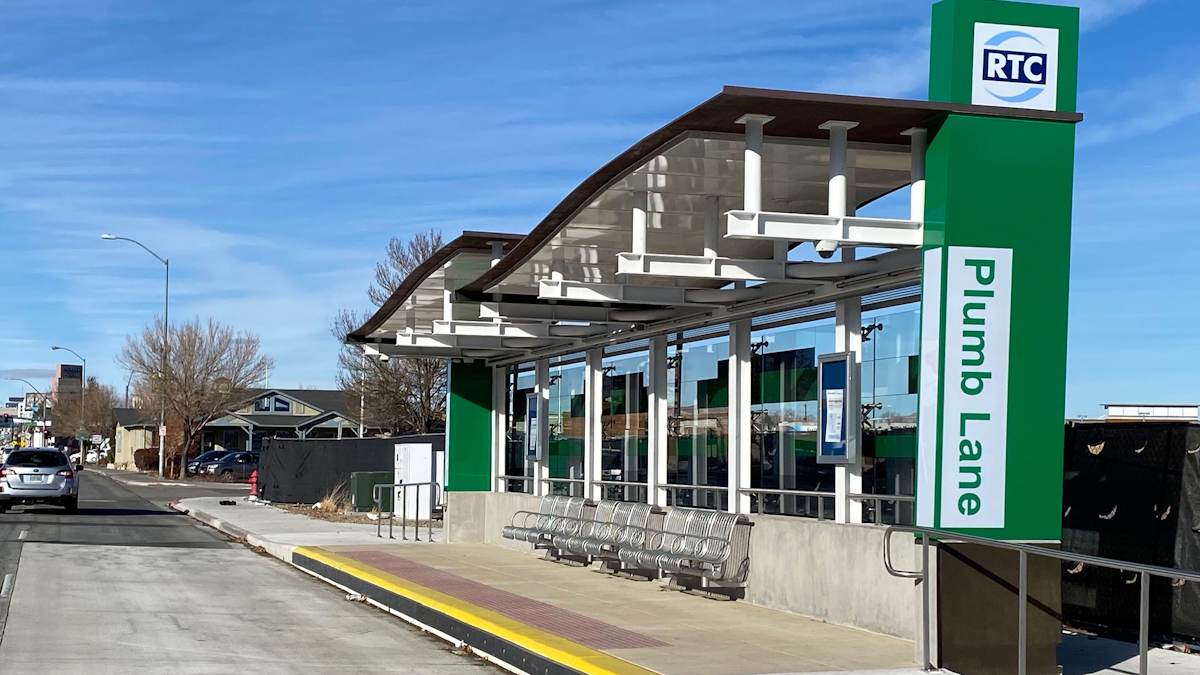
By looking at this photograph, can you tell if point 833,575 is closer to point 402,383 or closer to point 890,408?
point 890,408

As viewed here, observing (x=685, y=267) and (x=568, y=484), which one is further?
(x=568, y=484)

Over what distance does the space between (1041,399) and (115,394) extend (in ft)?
451

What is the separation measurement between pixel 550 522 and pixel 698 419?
12.5 ft

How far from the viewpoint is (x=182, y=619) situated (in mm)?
12617

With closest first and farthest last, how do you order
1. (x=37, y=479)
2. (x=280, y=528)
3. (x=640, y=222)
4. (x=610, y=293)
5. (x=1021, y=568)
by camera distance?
1. (x=1021, y=568)
2. (x=640, y=222)
3. (x=610, y=293)
4. (x=280, y=528)
5. (x=37, y=479)

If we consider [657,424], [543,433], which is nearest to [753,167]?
[657,424]

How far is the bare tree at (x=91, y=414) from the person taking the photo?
115 meters

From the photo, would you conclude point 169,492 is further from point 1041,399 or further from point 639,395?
point 1041,399

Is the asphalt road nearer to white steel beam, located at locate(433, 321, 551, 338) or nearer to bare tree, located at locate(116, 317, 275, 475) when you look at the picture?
white steel beam, located at locate(433, 321, 551, 338)

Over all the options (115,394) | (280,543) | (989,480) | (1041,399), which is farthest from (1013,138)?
(115,394)

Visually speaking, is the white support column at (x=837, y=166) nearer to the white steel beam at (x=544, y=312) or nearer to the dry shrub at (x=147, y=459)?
the white steel beam at (x=544, y=312)

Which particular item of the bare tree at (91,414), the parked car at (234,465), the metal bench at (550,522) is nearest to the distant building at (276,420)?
the parked car at (234,465)

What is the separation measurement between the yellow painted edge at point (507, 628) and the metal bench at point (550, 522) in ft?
8.45

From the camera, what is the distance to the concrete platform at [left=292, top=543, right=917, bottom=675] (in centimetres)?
962
